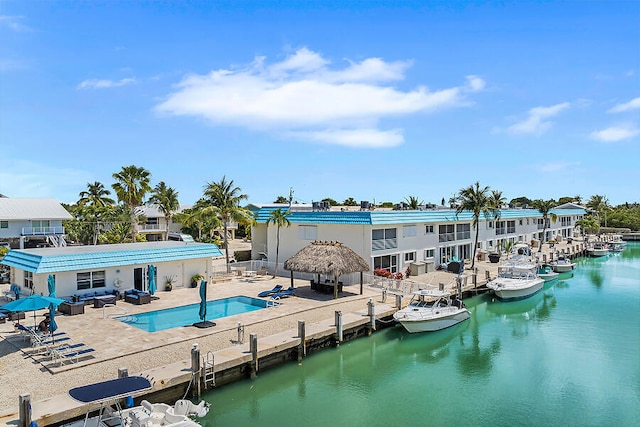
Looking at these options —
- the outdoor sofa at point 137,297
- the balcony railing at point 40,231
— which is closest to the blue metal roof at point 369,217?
the outdoor sofa at point 137,297

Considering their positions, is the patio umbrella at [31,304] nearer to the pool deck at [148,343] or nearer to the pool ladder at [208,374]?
the pool deck at [148,343]

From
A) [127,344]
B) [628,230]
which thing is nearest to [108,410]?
[127,344]

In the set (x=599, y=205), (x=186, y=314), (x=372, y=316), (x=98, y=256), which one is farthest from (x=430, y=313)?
(x=599, y=205)

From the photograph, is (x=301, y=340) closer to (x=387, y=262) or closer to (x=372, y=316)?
(x=372, y=316)

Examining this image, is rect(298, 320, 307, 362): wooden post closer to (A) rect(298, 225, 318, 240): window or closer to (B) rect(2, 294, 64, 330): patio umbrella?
(B) rect(2, 294, 64, 330): patio umbrella

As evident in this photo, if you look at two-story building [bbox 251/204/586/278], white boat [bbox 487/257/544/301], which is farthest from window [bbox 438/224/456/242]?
white boat [bbox 487/257/544/301]

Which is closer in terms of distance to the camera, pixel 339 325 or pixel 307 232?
pixel 339 325
